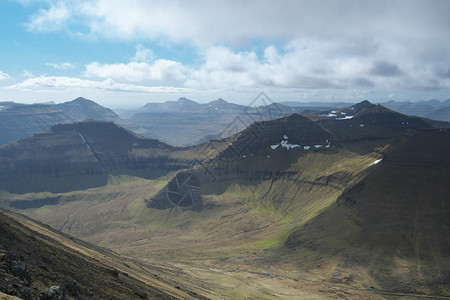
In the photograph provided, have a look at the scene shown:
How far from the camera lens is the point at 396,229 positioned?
161000mm

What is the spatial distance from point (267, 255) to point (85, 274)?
137m

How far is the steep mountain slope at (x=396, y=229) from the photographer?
13350 cm

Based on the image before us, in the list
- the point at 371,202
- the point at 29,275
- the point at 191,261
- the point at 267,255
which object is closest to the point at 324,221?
the point at 371,202

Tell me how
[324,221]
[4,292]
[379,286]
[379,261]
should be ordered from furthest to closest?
[324,221] → [379,261] → [379,286] → [4,292]

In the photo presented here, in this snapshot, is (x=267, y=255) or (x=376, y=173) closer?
(x=267, y=255)

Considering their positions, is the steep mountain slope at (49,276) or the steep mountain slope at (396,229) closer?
the steep mountain slope at (49,276)

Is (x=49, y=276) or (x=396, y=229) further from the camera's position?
(x=396, y=229)

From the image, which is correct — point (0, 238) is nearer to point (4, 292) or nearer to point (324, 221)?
point (4, 292)

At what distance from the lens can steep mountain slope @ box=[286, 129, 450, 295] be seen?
134m

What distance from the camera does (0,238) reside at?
52.3 metres

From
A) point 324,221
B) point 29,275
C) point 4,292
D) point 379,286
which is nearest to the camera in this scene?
point 4,292

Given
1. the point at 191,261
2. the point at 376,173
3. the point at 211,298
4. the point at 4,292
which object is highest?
the point at 4,292

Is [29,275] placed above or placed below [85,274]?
above

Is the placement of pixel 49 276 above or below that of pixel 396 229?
above
